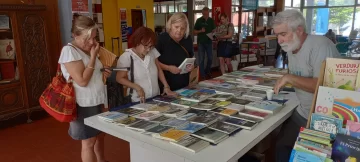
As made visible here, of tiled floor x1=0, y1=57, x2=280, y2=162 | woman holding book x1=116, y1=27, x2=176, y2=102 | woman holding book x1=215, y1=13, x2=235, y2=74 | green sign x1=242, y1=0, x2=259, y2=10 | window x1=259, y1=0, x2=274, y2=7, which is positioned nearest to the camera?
woman holding book x1=116, y1=27, x2=176, y2=102

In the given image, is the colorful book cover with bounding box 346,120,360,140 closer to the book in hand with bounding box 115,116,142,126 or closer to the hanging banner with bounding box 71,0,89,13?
the book in hand with bounding box 115,116,142,126

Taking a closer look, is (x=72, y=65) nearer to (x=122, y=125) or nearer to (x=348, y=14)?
(x=122, y=125)

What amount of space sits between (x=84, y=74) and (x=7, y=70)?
8.55ft

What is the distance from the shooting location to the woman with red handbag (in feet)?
5.76

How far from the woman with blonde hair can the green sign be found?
7.89 metres

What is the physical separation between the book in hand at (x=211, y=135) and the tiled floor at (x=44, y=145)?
1.55 m

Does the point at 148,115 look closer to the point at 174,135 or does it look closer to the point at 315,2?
the point at 174,135

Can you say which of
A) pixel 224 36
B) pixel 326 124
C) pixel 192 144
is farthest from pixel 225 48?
pixel 192 144

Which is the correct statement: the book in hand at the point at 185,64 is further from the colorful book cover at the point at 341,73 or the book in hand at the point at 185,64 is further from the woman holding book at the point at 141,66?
the colorful book cover at the point at 341,73

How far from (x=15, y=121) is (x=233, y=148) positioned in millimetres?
3594

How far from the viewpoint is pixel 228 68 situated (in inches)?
260

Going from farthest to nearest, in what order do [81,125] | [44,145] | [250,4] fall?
[250,4] → [44,145] → [81,125]

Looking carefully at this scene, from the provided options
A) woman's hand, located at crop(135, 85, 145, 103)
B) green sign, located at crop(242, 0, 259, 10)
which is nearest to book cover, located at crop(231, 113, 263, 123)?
woman's hand, located at crop(135, 85, 145, 103)

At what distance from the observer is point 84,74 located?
1.78 metres
